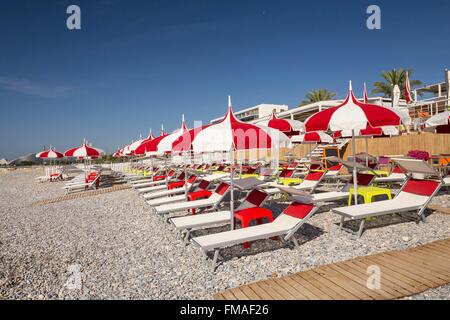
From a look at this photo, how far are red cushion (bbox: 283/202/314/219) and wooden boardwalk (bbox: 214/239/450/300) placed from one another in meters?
0.93

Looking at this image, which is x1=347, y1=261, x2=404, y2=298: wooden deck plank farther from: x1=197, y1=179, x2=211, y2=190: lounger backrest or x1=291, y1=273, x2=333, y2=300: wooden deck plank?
x1=197, y1=179, x2=211, y2=190: lounger backrest

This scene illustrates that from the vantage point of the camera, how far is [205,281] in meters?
3.44

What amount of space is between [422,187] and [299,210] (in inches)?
106

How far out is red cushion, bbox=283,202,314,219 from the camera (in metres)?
4.39

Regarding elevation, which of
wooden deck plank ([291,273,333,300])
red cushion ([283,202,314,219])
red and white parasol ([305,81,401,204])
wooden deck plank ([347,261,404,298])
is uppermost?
red and white parasol ([305,81,401,204])

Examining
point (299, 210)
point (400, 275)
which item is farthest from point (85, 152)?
point (400, 275)

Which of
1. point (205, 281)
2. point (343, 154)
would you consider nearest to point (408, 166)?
point (205, 281)

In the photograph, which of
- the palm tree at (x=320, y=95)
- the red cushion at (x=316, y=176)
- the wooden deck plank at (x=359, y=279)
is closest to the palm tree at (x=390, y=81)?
the palm tree at (x=320, y=95)

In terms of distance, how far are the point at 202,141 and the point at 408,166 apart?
14.1 ft

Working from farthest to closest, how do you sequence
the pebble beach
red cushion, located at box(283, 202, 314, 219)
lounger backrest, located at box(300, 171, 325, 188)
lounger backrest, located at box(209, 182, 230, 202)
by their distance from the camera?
lounger backrest, located at box(300, 171, 325, 188) < lounger backrest, located at box(209, 182, 230, 202) < red cushion, located at box(283, 202, 314, 219) < the pebble beach

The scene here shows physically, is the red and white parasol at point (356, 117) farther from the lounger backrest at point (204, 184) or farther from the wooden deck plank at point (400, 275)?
the lounger backrest at point (204, 184)

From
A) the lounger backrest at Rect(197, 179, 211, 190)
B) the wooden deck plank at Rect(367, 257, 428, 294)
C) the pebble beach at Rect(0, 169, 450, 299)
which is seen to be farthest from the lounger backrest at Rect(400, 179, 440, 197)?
the lounger backrest at Rect(197, 179, 211, 190)

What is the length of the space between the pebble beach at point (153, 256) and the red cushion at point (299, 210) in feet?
1.55
